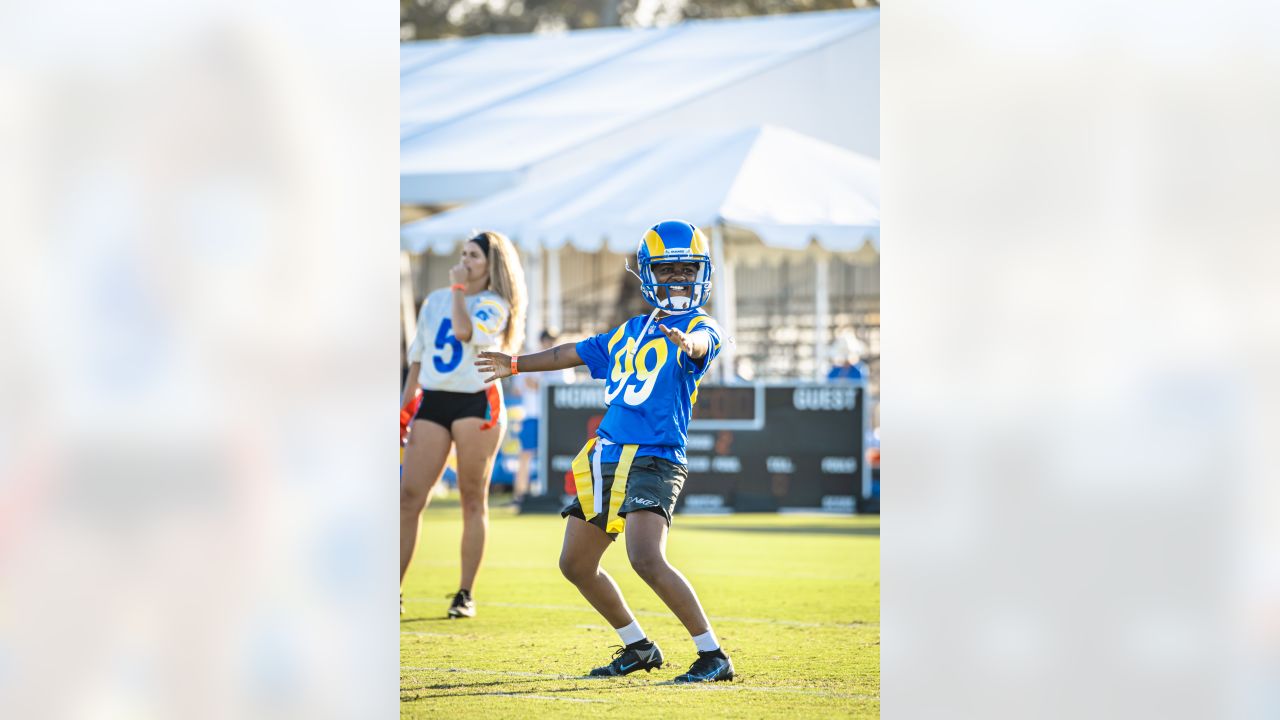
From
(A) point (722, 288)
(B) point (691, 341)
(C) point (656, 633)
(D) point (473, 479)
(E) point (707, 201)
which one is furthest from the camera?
(A) point (722, 288)

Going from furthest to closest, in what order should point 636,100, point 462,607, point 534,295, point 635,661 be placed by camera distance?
point 636,100 → point 534,295 → point 462,607 → point 635,661

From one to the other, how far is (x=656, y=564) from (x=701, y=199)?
12283 mm

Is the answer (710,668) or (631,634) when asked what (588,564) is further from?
(710,668)

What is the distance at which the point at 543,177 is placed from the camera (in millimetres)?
22719

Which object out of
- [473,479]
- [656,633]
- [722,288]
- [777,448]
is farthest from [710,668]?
[722,288]

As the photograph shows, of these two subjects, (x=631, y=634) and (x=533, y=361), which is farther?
(x=631, y=634)

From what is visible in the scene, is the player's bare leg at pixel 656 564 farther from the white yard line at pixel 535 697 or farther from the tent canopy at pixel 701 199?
the tent canopy at pixel 701 199

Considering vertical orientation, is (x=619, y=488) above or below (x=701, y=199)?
below

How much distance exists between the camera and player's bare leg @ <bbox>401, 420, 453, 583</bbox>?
27.9 ft

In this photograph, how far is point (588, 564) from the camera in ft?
21.4

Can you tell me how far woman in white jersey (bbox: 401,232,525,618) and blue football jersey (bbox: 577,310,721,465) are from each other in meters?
2.09
